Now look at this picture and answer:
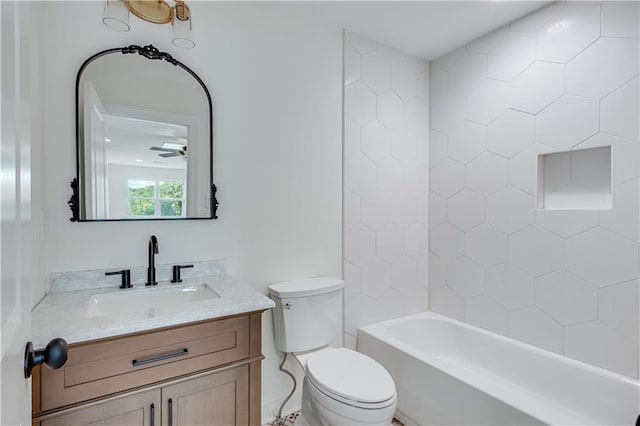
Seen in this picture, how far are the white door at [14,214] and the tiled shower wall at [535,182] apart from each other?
230cm

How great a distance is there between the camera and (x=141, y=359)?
1.13 metres

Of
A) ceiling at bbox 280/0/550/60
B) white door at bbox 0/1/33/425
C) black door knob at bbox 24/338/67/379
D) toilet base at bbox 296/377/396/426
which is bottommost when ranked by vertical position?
toilet base at bbox 296/377/396/426

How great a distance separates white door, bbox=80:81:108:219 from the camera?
1.52 metres

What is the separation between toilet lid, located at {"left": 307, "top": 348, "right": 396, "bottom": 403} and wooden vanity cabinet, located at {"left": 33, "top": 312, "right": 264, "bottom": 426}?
340mm

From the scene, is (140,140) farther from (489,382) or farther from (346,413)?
(489,382)

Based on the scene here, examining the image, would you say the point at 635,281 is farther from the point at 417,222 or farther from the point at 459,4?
the point at 459,4

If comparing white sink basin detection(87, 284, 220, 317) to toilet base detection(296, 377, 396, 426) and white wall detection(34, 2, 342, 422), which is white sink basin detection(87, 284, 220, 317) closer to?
white wall detection(34, 2, 342, 422)

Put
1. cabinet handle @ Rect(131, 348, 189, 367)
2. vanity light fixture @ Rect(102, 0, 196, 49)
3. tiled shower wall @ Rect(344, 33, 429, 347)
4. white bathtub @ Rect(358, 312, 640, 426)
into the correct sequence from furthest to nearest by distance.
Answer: tiled shower wall @ Rect(344, 33, 429, 347) < white bathtub @ Rect(358, 312, 640, 426) < vanity light fixture @ Rect(102, 0, 196, 49) < cabinet handle @ Rect(131, 348, 189, 367)

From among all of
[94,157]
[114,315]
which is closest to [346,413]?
[114,315]

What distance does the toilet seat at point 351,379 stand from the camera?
4.66 feet

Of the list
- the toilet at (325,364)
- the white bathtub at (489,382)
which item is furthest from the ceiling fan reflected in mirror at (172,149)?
the white bathtub at (489,382)

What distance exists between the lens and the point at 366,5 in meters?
1.99

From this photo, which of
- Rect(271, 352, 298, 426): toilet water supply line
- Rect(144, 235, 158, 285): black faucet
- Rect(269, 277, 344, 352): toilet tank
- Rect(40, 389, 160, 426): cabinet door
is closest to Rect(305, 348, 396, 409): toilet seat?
Rect(269, 277, 344, 352): toilet tank

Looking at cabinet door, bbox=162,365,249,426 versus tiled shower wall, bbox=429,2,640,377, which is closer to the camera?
cabinet door, bbox=162,365,249,426
